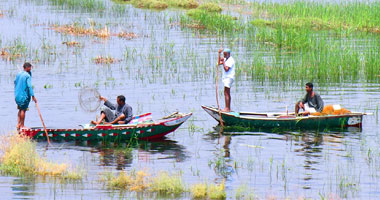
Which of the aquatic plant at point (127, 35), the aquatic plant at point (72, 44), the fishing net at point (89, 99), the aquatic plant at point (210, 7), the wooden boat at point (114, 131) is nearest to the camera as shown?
the wooden boat at point (114, 131)

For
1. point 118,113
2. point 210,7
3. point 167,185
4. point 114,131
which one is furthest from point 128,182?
point 210,7

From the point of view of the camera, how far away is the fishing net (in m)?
16.7

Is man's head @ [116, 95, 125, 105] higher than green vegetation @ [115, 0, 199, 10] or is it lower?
lower

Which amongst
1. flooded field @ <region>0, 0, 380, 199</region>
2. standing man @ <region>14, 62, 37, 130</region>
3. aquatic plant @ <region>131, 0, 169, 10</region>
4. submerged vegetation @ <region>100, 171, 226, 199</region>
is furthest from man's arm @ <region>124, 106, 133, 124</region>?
aquatic plant @ <region>131, 0, 169, 10</region>

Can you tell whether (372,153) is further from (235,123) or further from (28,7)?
(28,7)

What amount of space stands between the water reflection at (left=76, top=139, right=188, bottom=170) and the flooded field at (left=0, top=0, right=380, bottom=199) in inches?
1.6

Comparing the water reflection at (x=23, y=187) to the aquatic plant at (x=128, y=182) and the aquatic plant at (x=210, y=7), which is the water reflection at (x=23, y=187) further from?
the aquatic plant at (x=210, y=7)

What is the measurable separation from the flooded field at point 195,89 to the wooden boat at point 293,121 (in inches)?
10.2

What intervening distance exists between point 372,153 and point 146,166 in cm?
470

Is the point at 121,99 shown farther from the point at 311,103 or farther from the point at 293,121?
the point at 311,103

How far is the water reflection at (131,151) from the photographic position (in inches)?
584

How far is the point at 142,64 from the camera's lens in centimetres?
2544

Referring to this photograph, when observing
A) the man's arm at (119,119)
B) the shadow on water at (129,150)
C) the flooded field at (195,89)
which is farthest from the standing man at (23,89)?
the man's arm at (119,119)

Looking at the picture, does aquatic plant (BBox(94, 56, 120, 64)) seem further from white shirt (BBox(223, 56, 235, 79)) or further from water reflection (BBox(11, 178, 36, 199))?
water reflection (BBox(11, 178, 36, 199))
